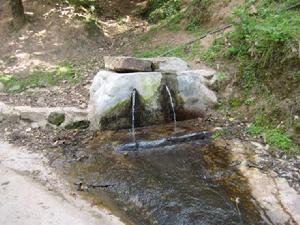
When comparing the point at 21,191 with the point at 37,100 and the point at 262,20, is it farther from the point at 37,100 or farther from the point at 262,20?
the point at 262,20

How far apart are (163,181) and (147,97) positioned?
2212 millimetres

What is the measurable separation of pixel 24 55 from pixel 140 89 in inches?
167

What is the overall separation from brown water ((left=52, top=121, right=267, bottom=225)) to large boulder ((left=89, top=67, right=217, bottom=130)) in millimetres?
353

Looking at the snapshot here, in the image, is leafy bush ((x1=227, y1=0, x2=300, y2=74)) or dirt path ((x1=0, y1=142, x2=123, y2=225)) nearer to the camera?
dirt path ((x1=0, y1=142, x2=123, y2=225))

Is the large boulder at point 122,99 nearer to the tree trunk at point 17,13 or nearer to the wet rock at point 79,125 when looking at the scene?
the wet rock at point 79,125

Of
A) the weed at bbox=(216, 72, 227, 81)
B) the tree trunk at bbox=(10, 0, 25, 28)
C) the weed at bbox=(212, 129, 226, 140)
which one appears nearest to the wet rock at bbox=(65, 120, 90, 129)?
the weed at bbox=(212, 129, 226, 140)

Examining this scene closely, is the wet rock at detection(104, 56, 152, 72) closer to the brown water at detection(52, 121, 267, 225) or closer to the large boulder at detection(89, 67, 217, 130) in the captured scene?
the large boulder at detection(89, 67, 217, 130)

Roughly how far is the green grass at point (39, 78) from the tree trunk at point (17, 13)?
215 centimetres

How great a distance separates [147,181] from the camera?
5.79m

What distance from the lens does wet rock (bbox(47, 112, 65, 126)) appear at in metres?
7.58

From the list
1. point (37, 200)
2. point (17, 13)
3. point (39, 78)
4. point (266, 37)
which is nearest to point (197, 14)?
point (266, 37)

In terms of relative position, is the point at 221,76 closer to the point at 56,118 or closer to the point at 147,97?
the point at 147,97

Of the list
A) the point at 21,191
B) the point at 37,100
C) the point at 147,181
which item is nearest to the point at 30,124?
the point at 37,100

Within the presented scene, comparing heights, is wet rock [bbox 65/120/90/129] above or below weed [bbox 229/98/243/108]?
below
